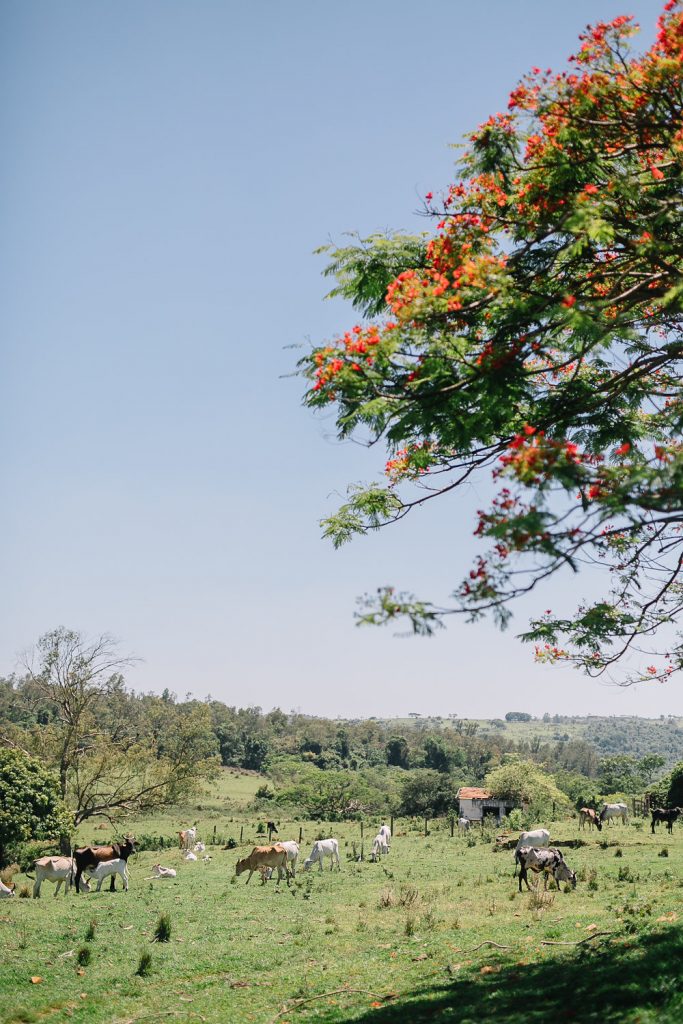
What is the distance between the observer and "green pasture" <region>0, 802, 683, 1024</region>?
30.5ft

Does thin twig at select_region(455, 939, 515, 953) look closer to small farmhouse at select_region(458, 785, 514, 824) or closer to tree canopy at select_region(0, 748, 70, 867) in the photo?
tree canopy at select_region(0, 748, 70, 867)

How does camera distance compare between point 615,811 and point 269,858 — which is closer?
point 269,858

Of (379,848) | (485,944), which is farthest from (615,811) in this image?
(485,944)

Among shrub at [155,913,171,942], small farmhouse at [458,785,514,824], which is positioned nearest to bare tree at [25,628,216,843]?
shrub at [155,913,171,942]

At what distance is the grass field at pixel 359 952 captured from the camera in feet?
30.5

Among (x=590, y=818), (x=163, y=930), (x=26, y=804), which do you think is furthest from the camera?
(x=590, y=818)

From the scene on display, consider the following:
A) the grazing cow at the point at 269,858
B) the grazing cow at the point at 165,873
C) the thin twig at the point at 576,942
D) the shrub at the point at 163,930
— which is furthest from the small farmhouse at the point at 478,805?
the thin twig at the point at 576,942

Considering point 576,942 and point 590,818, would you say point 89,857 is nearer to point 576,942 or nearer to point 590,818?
point 576,942

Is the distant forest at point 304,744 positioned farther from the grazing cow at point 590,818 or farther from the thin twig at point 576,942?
the thin twig at point 576,942

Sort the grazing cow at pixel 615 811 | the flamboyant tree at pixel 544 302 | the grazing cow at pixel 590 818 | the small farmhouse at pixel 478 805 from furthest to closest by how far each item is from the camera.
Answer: the small farmhouse at pixel 478 805 < the grazing cow at pixel 615 811 < the grazing cow at pixel 590 818 < the flamboyant tree at pixel 544 302

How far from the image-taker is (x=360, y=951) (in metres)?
13.9

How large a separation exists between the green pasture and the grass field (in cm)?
4

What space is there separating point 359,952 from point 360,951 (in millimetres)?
86

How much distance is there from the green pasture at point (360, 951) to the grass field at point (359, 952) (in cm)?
4
